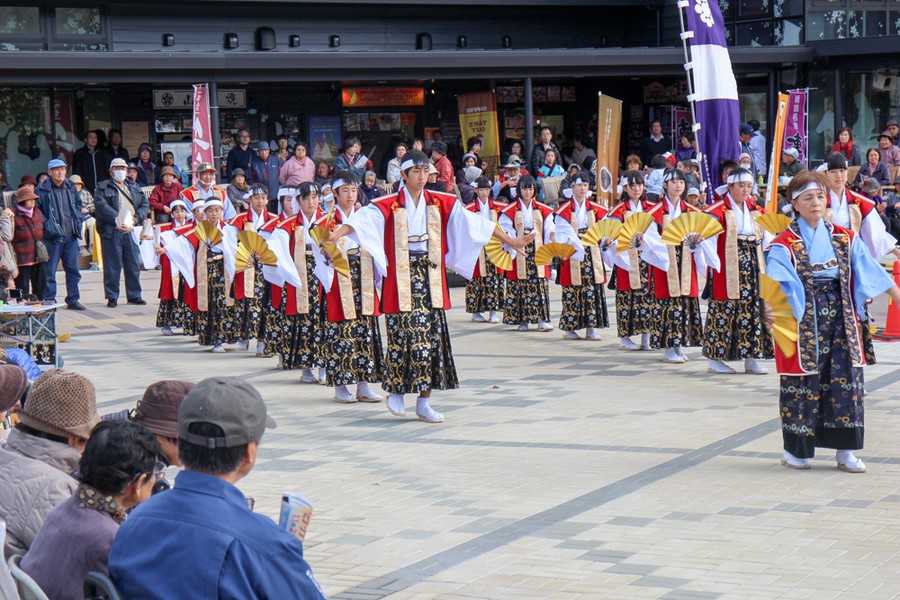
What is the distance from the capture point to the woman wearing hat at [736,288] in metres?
11.5

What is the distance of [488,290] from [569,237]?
1.81 meters

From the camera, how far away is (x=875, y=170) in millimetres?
21156

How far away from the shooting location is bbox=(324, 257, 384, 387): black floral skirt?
1052 centimetres

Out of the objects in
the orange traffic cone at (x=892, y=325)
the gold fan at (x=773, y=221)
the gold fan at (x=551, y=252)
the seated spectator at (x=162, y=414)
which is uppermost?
the gold fan at (x=773, y=221)

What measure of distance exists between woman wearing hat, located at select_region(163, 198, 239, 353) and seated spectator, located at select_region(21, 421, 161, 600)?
10060 mm

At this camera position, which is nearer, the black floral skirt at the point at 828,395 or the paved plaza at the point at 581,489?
the paved plaza at the point at 581,489

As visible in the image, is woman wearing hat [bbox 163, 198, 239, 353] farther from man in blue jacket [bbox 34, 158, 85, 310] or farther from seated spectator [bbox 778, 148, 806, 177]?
seated spectator [bbox 778, 148, 806, 177]

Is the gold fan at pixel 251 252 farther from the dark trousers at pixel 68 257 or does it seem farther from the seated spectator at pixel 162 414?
the seated spectator at pixel 162 414

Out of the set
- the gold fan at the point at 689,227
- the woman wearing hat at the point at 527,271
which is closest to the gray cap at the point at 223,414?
the gold fan at the point at 689,227

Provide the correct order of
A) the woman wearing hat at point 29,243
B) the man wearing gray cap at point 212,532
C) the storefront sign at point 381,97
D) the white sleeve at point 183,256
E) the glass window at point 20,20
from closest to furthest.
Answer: the man wearing gray cap at point 212,532
the white sleeve at point 183,256
the woman wearing hat at point 29,243
the glass window at point 20,20
the storefront sign at point 381,97

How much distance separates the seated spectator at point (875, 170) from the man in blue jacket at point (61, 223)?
37.8ft

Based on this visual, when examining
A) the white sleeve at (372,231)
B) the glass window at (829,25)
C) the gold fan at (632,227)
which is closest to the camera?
the white sleeve at (372,231)

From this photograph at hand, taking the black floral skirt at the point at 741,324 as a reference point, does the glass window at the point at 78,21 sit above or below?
above

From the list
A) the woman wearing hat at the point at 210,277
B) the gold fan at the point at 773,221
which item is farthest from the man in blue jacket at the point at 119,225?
the gold fan at the point at 773,221
